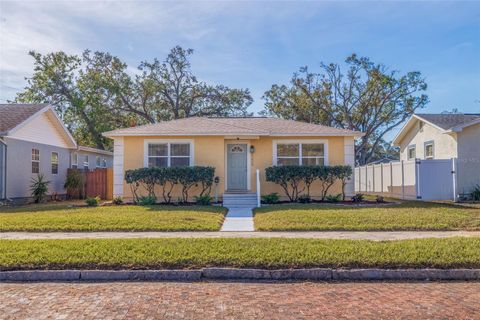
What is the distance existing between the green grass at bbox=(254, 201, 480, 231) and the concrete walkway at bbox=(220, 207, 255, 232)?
0.25 meters

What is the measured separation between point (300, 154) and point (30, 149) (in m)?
12.3

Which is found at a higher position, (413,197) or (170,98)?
(170,98)

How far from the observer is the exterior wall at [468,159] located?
17.7 metres

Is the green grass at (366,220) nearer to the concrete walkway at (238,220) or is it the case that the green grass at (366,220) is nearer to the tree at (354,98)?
the concrete walkway at (238,220)

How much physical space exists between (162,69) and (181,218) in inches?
1023

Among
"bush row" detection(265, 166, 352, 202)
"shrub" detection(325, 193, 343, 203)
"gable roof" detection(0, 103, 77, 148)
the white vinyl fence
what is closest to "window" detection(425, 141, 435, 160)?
the white vinyl fence

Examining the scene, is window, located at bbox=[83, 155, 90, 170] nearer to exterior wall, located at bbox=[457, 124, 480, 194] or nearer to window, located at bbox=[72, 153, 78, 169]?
window, located at bbox=[72, 153, 78, 169]

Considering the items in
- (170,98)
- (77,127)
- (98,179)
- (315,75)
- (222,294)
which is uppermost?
(315,75)

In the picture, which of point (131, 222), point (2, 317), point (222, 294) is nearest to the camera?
point (2, 317)

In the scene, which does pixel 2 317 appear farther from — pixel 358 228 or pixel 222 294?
pixel 358 228

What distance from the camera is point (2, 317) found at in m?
4.29

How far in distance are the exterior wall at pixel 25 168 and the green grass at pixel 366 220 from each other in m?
11.1

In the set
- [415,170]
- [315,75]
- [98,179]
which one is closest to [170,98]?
[315,75]

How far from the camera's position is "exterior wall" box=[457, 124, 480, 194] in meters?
17.7
